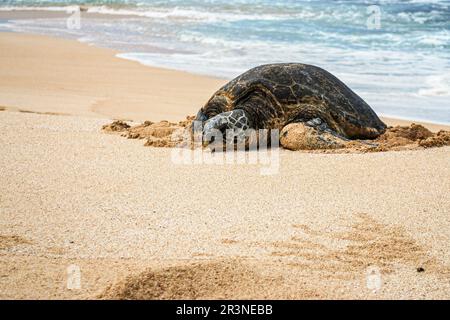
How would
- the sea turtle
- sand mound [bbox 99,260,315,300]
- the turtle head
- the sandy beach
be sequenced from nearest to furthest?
sand mound [bbox 99,260,315,300] < the sandy beach < the turtle head < the sea turtle

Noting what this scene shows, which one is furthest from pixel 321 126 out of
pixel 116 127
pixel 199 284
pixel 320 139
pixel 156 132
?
pixel 199 284

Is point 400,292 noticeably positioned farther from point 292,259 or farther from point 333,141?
point 333,141

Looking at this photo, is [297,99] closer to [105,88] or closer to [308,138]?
[308,138]

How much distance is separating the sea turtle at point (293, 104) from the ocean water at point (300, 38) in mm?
1951

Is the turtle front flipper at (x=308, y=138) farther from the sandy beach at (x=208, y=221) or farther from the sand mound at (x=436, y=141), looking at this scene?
the sand mound at (x=436, y=141)

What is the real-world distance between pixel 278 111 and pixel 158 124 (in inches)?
59.0

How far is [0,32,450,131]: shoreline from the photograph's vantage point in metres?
8.61

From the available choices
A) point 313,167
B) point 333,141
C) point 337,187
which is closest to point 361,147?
point 333,141

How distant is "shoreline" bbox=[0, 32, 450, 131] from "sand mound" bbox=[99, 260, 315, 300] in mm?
5146

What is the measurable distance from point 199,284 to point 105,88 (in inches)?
306

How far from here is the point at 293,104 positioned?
22.5 ft

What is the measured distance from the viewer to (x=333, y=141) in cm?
655

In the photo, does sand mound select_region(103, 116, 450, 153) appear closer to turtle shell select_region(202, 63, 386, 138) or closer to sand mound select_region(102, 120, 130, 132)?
sand mound select_region(102, 120, 130, 132)

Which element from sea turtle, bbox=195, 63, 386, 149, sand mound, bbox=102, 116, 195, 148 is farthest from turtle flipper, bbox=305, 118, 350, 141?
sand mound, bbox=102, 116, 195, 148
